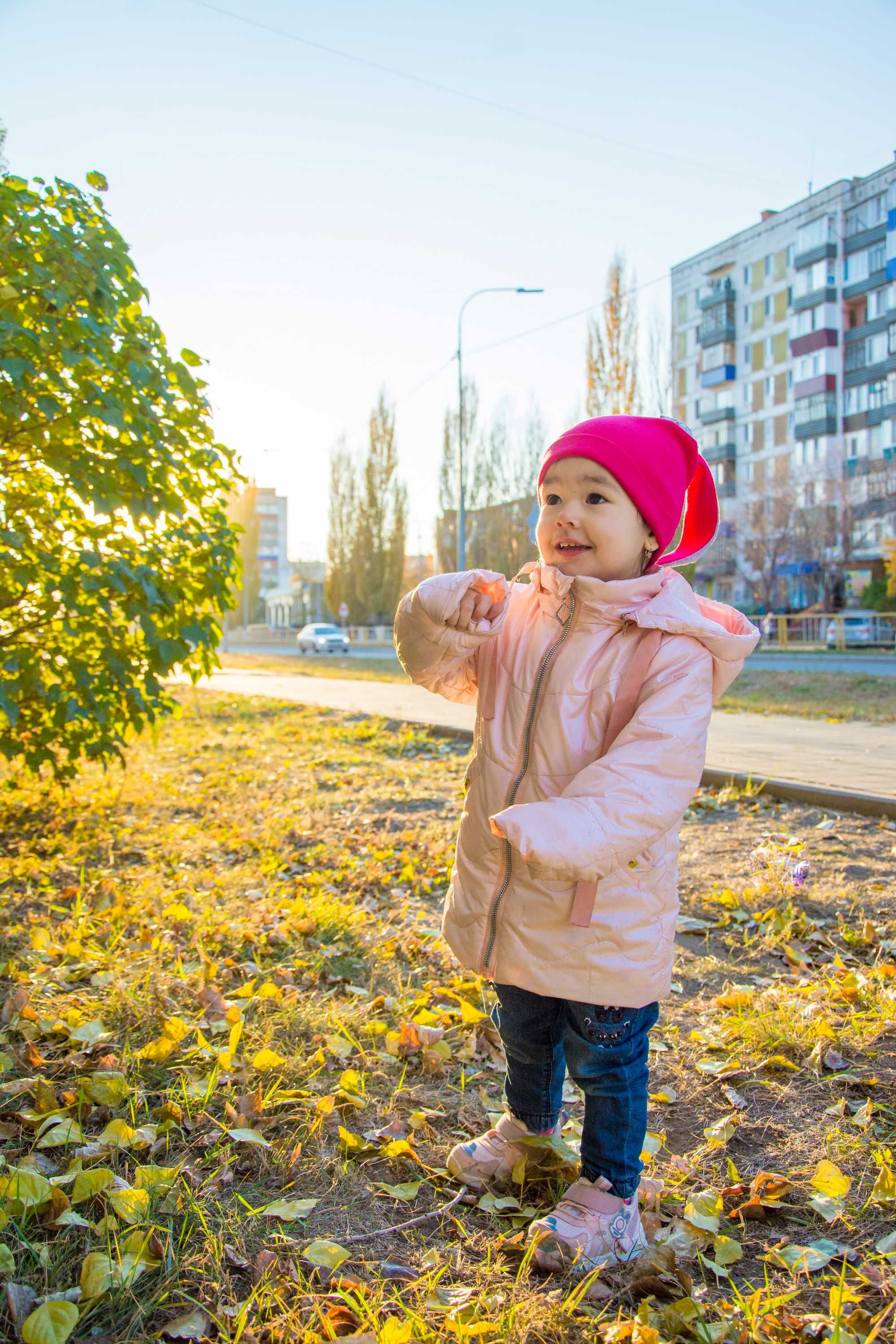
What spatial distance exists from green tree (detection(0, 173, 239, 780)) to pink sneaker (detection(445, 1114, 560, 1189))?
2321 mm

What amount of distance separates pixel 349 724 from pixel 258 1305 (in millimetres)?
8272

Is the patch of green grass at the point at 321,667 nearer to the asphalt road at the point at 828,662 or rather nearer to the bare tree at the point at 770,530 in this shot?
the asphalt road at the point at 828,662

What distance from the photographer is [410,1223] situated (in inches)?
72.7

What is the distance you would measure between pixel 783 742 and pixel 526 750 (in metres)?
6.05

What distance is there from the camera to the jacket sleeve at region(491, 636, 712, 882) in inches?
61.7

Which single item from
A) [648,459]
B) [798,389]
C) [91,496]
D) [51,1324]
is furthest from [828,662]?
[798,389]

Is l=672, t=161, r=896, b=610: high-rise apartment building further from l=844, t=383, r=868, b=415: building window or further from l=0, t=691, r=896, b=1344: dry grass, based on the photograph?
l=0, t=691, r=896, b=1344: dry grass

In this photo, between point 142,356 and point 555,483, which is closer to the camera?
point 555,483

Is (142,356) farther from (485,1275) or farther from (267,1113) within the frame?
(485,1275)

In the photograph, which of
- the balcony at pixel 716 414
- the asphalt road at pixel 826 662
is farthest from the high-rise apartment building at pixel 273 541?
→ the asphalt road at pixel 826 662

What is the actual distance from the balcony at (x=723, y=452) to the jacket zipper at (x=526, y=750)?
4448cm

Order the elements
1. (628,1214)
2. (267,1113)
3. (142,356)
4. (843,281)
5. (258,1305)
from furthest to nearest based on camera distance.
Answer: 1. (843,281)
2. (142,356)
3. (267,1113)
4. (628,1214)
5. (258,1305)

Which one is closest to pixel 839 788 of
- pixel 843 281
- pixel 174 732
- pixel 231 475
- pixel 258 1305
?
pixel 231 475

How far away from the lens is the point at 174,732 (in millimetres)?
9727
